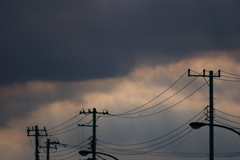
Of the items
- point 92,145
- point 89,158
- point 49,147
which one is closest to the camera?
point 92,145

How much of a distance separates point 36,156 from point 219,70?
5233 centimetres

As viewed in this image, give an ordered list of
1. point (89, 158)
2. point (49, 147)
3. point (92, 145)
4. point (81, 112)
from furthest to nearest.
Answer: point (49, 147) < point (89, 158) < point (81, 112) < point (92, 145)

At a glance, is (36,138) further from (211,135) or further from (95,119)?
(211,135)

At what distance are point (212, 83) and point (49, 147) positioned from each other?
60.6 meters

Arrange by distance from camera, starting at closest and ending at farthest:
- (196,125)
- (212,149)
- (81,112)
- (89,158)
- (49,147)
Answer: (196,125), (212,149), (81,112), (89,158), (49,147)

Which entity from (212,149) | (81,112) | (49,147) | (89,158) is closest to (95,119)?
(81,112)

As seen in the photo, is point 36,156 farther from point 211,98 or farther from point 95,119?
point 211,98

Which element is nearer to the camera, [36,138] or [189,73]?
[189,73]

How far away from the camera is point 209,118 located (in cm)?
8244

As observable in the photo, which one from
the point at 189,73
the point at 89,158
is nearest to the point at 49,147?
the point at 89,158

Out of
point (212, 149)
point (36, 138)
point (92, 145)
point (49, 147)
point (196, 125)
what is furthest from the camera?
point (49, 147)

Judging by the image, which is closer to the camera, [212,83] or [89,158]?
[212,83]

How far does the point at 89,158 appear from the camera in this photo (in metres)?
120

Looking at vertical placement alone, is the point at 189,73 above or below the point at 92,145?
above
